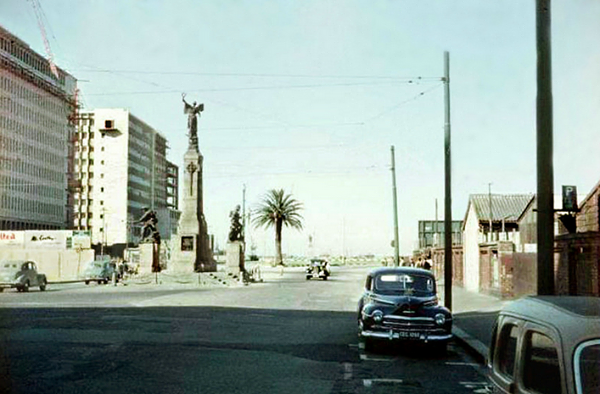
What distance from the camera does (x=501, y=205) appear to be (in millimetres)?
53438

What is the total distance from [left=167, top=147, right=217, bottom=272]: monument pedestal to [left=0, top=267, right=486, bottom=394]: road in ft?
92.5

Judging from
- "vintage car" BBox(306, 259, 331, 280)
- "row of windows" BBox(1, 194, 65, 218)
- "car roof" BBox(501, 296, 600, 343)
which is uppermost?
"row of windows" BBox(1, 194, 65, 218)

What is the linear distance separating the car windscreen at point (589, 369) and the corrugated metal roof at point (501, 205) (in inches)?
1666

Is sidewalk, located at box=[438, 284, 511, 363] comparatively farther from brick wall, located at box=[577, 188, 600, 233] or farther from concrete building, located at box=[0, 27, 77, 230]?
concrete building, located at box=[0, 27, 77, 230]

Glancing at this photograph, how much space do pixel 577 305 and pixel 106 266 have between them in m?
52.7

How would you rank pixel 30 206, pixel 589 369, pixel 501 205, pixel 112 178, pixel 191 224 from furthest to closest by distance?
pixel 112 178, pixel 30 206, pixel 501 205, pixel 191 224, pixel 589 369

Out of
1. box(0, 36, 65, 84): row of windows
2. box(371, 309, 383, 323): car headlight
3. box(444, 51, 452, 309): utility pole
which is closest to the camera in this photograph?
box(371, 309, 383, 323): car headlight

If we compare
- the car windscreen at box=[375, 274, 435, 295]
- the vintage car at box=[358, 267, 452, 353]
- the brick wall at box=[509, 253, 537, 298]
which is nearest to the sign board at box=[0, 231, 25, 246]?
the brick wall at box=[509, 253, 537, 298]

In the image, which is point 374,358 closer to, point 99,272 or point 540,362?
point 540,362

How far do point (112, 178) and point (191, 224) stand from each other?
9157 centimetres

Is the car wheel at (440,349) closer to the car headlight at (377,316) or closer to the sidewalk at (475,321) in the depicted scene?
the sidewalk at (475,321)

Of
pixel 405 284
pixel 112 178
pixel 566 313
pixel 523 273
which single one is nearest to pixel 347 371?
pixel 405 284

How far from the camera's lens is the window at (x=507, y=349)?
4734 millimetres

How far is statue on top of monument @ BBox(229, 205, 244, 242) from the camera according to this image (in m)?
56.8
